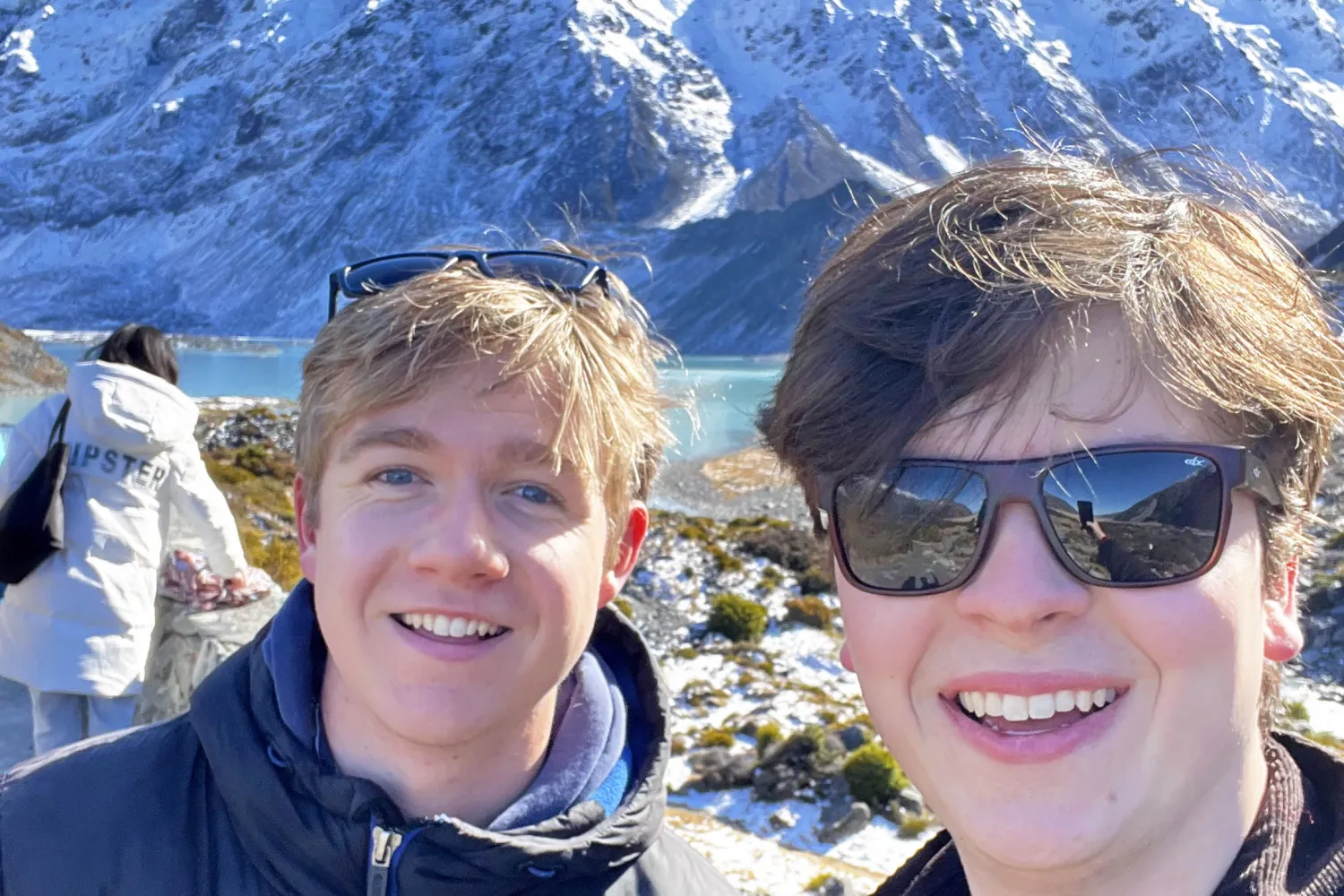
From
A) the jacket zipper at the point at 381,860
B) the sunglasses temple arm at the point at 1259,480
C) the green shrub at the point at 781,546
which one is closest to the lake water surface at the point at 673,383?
the sunglasses temple arm at the point at 1259,480

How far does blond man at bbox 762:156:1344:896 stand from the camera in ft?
3.92

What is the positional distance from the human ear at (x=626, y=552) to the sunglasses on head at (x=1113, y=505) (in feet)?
2.25

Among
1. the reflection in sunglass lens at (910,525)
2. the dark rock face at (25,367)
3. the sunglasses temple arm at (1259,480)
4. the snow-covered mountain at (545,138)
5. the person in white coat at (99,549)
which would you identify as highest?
the sunglasses temple arm at (1259,480)

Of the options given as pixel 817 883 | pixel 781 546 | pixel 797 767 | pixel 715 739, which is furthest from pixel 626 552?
pixel 781 546

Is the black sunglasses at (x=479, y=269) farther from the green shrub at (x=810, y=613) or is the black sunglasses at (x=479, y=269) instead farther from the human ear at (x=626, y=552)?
the green shrub at (x=810, y=613)

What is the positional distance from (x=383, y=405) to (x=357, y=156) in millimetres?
161887

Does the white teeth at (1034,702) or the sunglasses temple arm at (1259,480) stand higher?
the sunglasses temple arm at (1259,480)

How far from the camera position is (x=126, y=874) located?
1.48 metres

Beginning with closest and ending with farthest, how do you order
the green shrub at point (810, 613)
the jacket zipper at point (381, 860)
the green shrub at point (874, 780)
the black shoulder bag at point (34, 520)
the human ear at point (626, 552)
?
the jacket zipper at point (381, 860) < the human ear at point (626, 552) < the black shoulder bag at point (34, 520) < the green shrub at point (874, 780) < the green shrub at point (810, 613)

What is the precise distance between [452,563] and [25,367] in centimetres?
825

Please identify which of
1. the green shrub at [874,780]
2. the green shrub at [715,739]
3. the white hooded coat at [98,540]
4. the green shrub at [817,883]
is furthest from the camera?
the green shrub at [715,739]

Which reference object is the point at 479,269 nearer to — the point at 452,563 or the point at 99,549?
the point at 452,563

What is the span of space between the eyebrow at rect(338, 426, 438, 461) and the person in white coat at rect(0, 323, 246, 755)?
234cm

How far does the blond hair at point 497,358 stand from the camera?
64.0 inches
